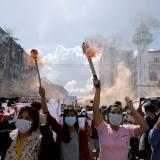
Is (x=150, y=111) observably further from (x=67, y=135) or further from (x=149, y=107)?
(x=67, y=135)

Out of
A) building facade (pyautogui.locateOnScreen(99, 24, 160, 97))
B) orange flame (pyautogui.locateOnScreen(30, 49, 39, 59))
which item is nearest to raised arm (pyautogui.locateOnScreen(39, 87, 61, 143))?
orange flame (pyautogui.locateOnScreen(30, 49, 39, 59))

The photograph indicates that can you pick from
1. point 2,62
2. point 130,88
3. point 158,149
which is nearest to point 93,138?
point 158,149

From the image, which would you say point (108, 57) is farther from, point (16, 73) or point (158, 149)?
point (158, 149)

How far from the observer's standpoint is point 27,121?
4422 millimetres

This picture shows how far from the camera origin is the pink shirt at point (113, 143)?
4973 mm

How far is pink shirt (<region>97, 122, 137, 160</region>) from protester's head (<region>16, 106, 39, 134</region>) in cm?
102

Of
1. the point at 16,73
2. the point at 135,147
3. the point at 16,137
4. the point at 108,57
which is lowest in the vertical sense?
the point at 135,147

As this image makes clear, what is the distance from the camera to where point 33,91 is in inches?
2655

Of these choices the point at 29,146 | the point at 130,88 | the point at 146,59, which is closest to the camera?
the point at 29,146

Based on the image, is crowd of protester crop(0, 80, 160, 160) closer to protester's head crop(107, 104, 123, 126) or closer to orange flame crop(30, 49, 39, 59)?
protester's head crop(107, 104, 123, 126)

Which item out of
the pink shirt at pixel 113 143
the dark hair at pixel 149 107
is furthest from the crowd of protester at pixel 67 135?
the dark hair at pixel 149 107

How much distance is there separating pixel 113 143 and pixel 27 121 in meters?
1.24

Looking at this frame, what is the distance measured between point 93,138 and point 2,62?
5225 centimetres

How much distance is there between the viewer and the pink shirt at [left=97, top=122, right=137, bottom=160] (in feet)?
16.3
